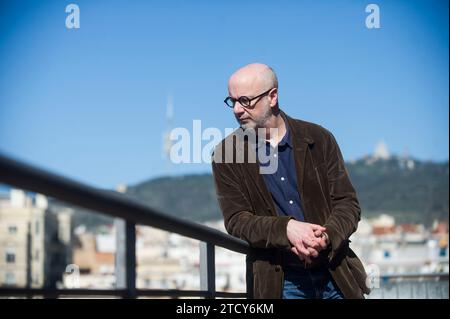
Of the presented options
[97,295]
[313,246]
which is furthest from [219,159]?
[97,295]

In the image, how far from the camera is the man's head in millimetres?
2203

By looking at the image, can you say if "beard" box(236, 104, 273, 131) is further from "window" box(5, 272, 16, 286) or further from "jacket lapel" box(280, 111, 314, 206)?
"window" box(5, 272, 16, 286)

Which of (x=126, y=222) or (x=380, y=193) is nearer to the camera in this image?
(x=126, y=222)

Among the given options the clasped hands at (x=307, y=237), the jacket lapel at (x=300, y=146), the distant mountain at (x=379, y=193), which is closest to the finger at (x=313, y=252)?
the clasped hands at (x=307, y=237)

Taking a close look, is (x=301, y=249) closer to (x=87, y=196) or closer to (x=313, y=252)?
(x=313, y=252)

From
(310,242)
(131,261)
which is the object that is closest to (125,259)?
(131,261)

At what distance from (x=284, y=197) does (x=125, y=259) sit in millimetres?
546

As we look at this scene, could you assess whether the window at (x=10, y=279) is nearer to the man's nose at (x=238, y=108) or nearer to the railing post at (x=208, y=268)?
the man's nose at (x=238, y=108)

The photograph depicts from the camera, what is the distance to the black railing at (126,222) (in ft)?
4.56

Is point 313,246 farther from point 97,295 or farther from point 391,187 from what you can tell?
point 391,187

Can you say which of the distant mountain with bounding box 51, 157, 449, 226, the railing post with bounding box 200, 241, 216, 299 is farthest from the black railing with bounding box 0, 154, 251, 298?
the distant mountain with bounding box 51, 157, 449, 226

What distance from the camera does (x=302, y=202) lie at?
2283mm
